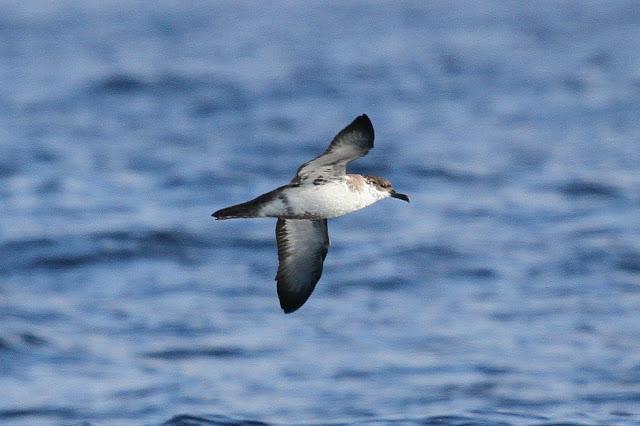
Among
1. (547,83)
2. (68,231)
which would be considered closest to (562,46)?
(547,83)

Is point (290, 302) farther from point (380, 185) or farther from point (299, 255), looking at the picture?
point (380, 185)

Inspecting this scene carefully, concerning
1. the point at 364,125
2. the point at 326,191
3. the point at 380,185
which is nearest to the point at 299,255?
the point at 380,185

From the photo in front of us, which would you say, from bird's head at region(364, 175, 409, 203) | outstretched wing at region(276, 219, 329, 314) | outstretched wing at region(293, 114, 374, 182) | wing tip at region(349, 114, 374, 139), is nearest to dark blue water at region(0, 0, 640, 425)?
outstretched wing at region(276, 219, 329, 314)

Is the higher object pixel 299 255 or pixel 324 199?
pixel 299 255

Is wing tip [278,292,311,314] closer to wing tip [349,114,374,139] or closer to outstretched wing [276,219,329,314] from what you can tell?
outstretched wing [276,219,329,314]

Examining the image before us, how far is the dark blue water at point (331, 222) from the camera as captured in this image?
578 inches

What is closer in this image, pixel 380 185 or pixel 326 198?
pixel 326 198

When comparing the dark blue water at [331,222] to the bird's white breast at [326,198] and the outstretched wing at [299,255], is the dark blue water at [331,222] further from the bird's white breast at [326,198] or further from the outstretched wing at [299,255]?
the bird's white breast at [326,198]

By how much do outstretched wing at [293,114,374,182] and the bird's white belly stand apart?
79 mm

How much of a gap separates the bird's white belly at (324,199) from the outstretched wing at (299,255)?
3.88 feet

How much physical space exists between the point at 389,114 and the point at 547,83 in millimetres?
4079

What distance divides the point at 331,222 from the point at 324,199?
39.8ft

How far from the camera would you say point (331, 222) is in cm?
2061

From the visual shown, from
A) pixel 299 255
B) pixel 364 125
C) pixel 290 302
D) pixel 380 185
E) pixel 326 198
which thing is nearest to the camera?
pixel 364 125
